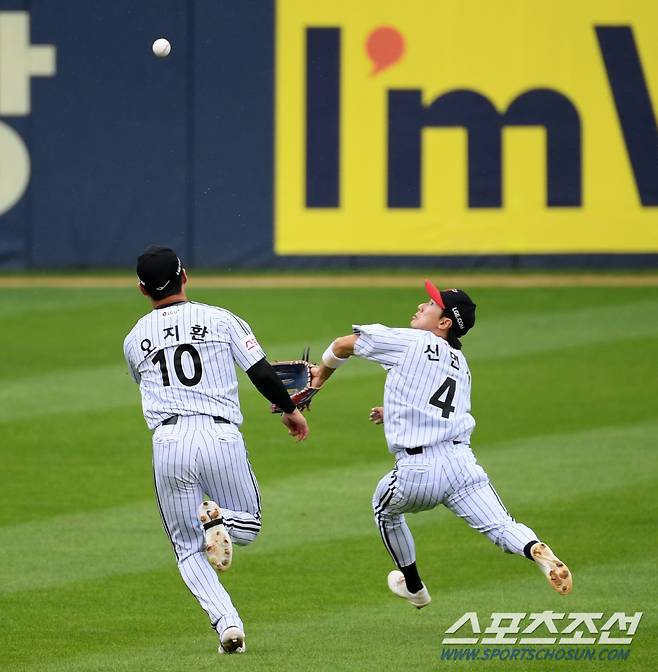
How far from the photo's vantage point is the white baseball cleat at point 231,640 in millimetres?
6168

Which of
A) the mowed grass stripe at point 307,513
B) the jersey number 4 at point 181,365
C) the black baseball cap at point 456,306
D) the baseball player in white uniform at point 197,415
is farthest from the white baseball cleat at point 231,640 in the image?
the mowed grass stripe at point 307,513

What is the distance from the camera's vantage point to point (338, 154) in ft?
59.9

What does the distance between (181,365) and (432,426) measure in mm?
1138

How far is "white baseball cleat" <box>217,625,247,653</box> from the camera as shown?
6.17 metres

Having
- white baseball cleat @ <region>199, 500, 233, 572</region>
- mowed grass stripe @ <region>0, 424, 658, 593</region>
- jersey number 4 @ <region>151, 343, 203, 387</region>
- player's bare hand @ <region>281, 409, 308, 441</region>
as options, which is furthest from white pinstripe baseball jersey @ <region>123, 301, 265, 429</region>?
mowed grass stripe @ <region>0, 424, 658, 593</region>

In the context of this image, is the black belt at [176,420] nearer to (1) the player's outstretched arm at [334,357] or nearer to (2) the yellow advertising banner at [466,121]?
(1) the player's outstretched arm at [334,357]

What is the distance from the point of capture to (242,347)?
21.0ft

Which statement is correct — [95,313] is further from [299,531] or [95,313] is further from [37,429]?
[299,531]

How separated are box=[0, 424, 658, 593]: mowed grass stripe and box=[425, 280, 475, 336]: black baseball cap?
2.60m

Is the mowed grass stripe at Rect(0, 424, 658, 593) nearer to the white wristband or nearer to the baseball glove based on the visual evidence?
the baseball glove

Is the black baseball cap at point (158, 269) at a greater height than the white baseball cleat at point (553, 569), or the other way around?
the black baseball cap at point (158, 269)

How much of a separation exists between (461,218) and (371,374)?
15.1 feet

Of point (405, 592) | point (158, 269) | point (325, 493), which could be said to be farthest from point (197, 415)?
point (325, 493)

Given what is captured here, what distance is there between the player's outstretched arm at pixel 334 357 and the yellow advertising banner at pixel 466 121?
1137cm
